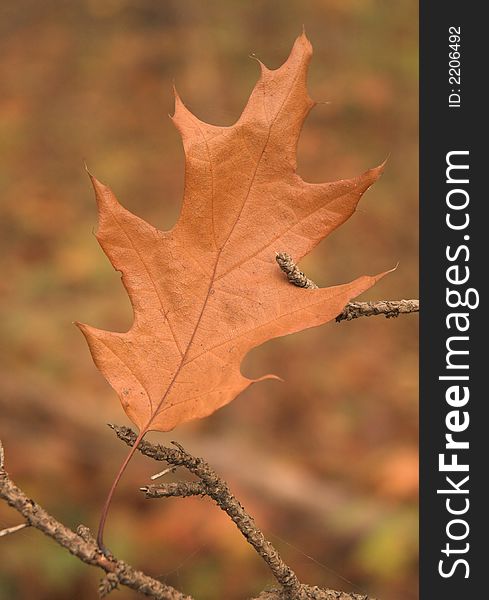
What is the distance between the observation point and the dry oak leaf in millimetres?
744

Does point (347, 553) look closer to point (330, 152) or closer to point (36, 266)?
point (36, 266)

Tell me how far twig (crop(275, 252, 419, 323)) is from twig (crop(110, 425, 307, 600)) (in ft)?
0.64

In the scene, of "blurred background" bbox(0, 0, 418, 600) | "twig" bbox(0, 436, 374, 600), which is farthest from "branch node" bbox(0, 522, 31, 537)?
"blurred background" bbox(0, 0, 418, 600)

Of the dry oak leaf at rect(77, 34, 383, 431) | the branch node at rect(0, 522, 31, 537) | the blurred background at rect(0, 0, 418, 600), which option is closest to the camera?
the branch node at rect(0, 522, 31, 537)

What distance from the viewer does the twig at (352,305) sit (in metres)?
0.75

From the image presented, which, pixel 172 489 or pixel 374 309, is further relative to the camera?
pixel 374 309

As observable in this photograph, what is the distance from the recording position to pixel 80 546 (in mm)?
652

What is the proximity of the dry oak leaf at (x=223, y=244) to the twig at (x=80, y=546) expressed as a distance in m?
0.13

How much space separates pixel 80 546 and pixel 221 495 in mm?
141

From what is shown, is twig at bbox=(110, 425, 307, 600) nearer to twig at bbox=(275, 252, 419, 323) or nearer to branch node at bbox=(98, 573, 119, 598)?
branch node at bbox=(98, 573, 119, 598)

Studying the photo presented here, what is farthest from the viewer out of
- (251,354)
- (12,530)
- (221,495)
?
(251,354)

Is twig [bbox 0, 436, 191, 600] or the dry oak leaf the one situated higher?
the dry oak leaf

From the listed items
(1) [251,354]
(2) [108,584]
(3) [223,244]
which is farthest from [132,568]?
(1) [251,354]

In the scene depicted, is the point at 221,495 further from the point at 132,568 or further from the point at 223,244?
the point at 223,244
